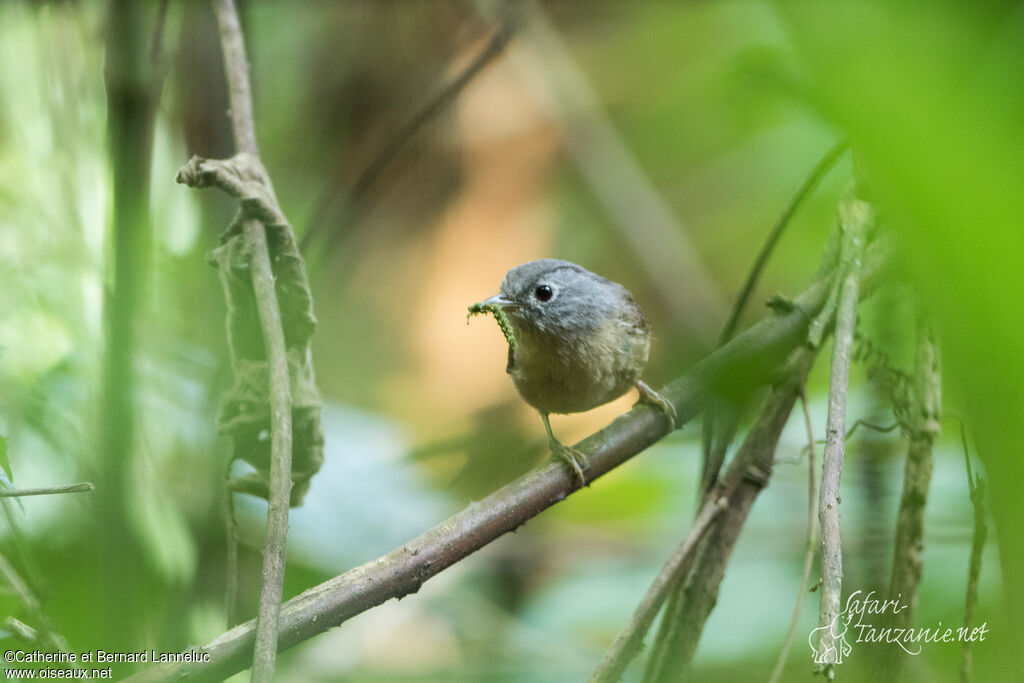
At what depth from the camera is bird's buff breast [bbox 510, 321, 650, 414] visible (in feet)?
8.02

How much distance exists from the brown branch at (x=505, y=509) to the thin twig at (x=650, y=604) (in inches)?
9.4

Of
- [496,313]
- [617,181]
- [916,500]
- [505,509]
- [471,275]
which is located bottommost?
[505,509]

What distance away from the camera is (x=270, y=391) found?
5.37 ft

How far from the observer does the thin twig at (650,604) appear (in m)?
1.64

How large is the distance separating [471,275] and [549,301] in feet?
8.89

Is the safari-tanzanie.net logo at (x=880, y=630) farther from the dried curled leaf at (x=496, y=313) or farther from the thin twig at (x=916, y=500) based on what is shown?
the dried curled leaf at (x=496, y=313)

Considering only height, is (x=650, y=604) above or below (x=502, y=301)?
below

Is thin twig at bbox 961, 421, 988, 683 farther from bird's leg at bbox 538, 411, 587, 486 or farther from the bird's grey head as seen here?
the bird's grey head

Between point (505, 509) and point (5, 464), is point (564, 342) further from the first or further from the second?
point (5, 464)

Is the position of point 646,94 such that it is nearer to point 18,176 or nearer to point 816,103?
point 18,176

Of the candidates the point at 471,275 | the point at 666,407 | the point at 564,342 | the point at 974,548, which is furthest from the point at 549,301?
the point at 471,275

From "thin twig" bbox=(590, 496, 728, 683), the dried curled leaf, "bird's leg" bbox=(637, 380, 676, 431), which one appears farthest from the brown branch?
the dried curled leaf

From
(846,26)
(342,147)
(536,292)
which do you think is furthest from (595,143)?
(846,26)

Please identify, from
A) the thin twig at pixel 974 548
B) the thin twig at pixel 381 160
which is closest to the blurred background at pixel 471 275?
the thin twig at pixel 381 160
